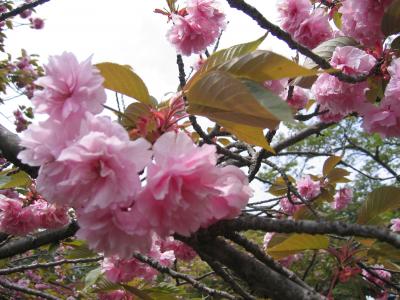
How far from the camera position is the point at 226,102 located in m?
0.89

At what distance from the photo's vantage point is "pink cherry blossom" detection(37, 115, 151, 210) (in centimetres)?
79

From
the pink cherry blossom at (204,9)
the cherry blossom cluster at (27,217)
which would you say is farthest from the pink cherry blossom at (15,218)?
the pink cherry blossom at (204,9)

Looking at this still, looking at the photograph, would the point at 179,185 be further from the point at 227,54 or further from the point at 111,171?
the point at 227,54

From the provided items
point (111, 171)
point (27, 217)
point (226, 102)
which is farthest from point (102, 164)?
point (27, 217)

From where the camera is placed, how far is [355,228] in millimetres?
799

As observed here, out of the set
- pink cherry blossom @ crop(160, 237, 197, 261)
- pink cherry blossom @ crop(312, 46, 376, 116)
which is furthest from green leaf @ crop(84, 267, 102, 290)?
pink cherry blossom @ crop(312, 46, 376, 116)

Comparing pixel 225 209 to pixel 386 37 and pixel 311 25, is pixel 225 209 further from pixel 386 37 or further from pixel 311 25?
pixel 311 25

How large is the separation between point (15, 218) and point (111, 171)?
65.1 inches

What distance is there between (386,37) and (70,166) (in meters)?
1.49

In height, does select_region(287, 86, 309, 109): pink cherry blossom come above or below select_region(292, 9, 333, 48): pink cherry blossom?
below

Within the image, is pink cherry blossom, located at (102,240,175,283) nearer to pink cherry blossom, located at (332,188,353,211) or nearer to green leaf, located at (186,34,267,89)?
green leaf, located at (186,34,267,89)

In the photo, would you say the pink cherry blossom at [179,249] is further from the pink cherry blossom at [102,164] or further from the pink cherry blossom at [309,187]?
the pink cherry blossom at [102,164]

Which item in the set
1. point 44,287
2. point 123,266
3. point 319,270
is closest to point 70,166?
point 123,266

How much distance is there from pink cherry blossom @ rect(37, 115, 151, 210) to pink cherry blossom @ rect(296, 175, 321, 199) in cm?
328
